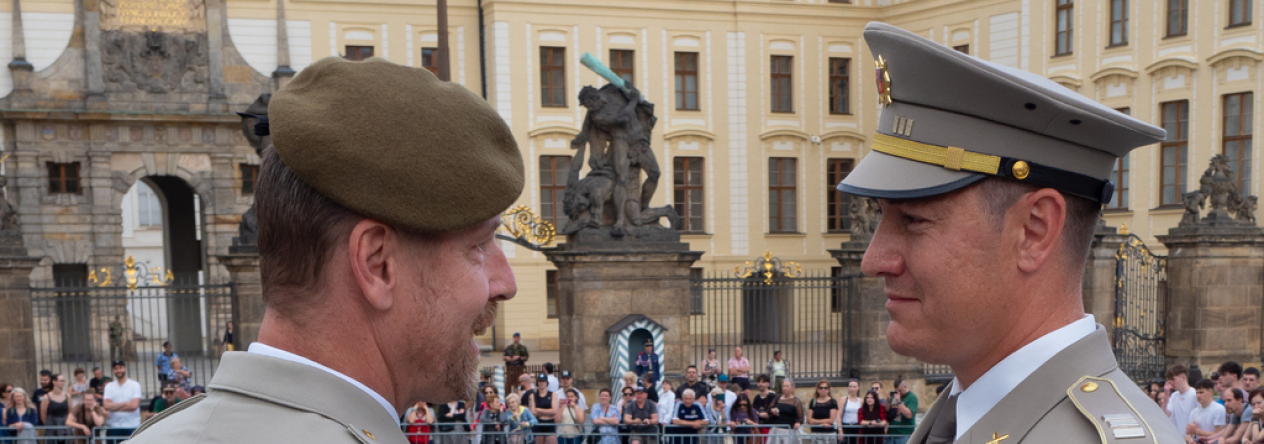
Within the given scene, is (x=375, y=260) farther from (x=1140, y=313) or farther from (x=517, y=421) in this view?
(x=1140, y=313)

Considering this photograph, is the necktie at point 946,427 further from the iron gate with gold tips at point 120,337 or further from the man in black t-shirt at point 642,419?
the iron gate with gold tips at point 120,337

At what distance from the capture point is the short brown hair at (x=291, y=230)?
1.51 metres

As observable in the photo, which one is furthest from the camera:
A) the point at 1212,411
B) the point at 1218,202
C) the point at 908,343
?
the point at 1218,202

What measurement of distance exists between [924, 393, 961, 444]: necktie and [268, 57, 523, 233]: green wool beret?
106 centimetres

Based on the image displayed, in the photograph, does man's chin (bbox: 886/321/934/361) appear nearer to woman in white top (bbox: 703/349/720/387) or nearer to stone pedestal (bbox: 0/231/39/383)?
woman in white top (bbox: 703/349/720/387)

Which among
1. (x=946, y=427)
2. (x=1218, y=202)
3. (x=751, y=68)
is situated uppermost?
(x=751, y=68)

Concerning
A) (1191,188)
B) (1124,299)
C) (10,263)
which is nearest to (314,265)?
(10,263)

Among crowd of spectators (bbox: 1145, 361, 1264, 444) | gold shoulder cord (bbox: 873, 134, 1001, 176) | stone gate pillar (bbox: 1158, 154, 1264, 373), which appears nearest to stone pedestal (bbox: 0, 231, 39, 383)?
crowd of spectators (bbox: 1145, 361, 1264, 444)

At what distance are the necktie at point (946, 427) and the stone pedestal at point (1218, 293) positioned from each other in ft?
53.5

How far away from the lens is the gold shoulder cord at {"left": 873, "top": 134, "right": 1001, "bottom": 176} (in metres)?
1.89

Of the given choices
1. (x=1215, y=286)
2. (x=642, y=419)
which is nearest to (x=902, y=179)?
(x=642, y=419)

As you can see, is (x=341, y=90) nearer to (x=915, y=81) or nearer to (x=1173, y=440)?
(x=915, y=81)

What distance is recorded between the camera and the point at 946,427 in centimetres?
218

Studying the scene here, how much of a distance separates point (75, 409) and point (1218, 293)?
1533cm
